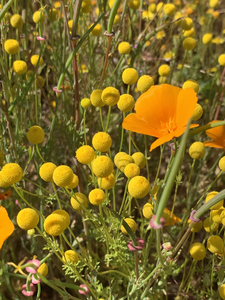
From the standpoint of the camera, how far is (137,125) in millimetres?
773

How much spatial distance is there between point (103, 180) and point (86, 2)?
67 centimetres

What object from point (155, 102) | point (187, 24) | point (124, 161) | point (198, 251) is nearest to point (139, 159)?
point (124, 161)

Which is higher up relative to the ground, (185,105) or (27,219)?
(185,105)

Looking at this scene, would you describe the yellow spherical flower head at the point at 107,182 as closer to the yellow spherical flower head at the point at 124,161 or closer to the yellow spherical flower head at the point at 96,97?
the yellow spherical flower head at the point at 124,161

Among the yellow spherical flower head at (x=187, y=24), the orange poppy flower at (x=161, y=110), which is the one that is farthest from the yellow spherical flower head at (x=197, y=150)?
the yellow spherical flower head at (x=187, y=24)

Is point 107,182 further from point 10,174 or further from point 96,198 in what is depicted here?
point 10,174

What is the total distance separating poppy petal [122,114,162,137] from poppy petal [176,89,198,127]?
2.9 inches

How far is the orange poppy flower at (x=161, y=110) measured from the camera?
0.76m

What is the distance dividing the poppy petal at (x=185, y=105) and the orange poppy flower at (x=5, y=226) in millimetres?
447

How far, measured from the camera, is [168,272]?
0.79m

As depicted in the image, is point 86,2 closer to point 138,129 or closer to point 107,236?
point 138,129

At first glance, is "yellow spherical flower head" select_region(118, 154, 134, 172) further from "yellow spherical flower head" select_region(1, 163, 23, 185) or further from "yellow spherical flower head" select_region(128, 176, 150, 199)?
"yellow spherical flower head" select_region(1, 163, 23, 185)

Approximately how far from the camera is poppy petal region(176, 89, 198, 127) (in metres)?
0.73

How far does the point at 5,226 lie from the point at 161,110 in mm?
493
